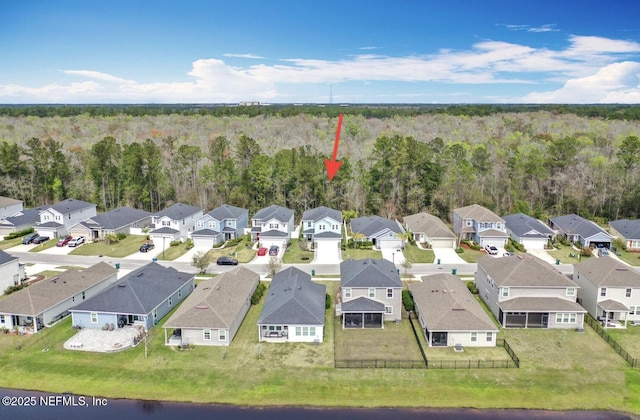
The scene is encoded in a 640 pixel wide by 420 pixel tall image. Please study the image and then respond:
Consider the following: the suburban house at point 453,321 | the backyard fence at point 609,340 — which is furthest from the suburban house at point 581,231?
the suburban house at point 453,321

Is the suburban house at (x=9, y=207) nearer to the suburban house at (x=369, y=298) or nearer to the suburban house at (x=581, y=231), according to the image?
the suburban house at (x=369, y=298)

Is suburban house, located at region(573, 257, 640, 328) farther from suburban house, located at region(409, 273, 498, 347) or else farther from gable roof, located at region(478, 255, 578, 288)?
suburban house, located at region(409, 273, 498, 347)

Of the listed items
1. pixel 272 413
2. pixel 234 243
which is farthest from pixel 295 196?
pixel 272 413

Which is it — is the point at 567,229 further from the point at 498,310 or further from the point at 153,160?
the point at 153,160

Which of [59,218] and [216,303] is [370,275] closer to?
[216,303]

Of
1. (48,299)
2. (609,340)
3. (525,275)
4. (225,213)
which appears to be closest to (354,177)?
(225,213)
